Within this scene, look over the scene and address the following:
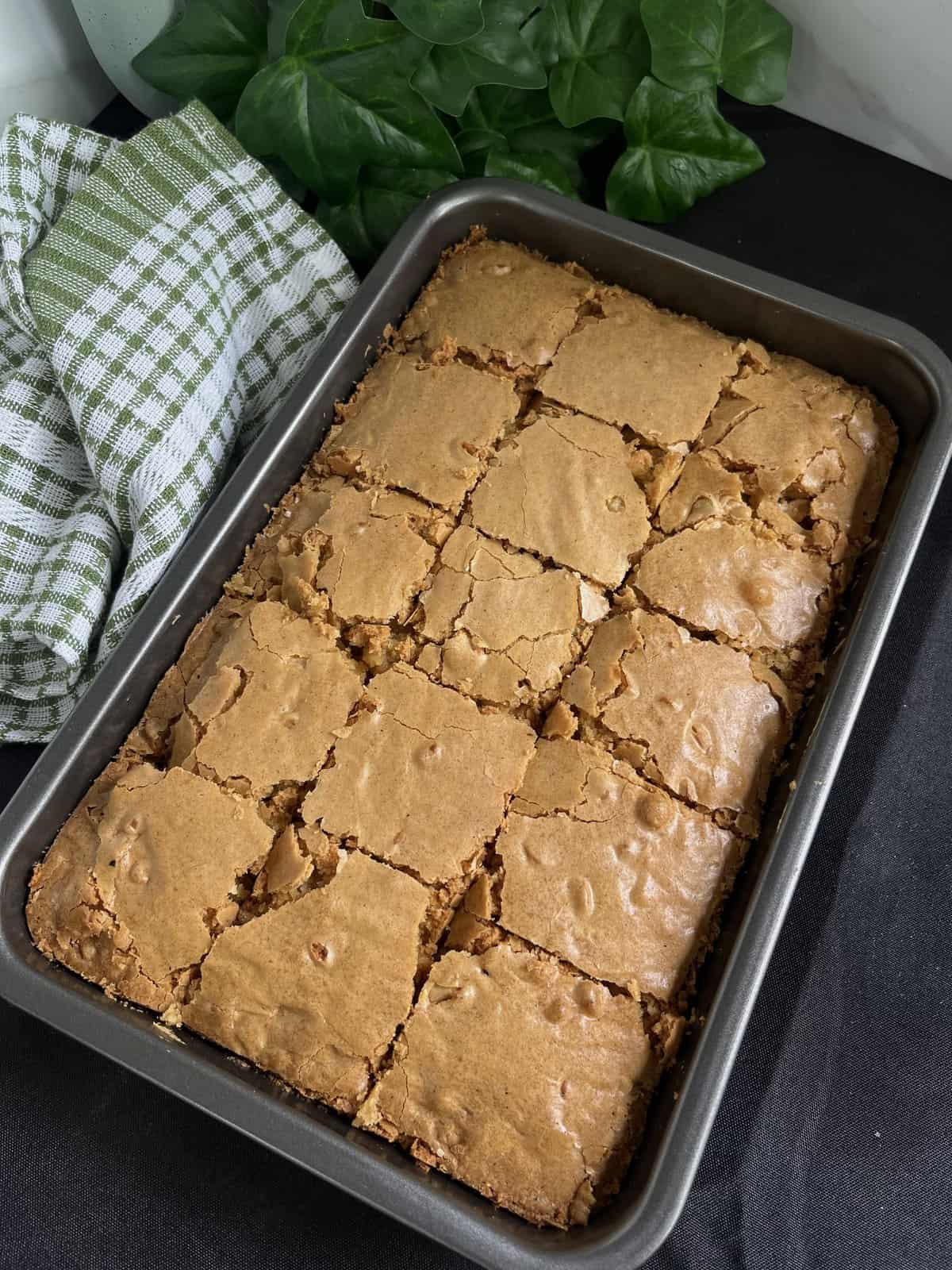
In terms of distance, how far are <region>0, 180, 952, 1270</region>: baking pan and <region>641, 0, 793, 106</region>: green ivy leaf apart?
0.85ft

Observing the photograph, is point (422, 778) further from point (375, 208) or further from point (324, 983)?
point (375, 208)

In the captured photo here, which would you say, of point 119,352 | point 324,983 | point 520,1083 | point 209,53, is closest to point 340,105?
point 209,53

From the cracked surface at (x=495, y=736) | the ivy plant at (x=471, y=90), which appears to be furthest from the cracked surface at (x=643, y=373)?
the ivy plant at (x=471, y=90)

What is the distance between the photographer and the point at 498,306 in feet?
5.57

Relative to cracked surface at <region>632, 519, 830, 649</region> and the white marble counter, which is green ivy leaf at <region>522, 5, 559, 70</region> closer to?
the white marble counter

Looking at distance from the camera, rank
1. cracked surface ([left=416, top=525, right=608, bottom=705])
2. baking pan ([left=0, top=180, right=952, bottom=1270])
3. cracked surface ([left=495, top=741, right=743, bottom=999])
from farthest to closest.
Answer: cracked surface ([left=416, top=525, right=608, bottom=705]), cracked surface ([left=495, top=741, right=743, bottom=999]), baking pan ([left=0, top=180, right=952, bottom=1270])

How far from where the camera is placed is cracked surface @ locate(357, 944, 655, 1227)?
1.31 metres

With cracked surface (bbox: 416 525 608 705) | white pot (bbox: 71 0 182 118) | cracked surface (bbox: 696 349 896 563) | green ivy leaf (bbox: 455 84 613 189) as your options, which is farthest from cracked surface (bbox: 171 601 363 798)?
white pot (bbox: 71 0 182 118)

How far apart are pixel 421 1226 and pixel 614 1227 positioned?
0.71 feet

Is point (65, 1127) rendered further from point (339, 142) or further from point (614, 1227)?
point (339, 142)

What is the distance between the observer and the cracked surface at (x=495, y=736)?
1359mm

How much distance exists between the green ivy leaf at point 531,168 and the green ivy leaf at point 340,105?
0.08 meters

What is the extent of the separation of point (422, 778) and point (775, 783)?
1.54ft

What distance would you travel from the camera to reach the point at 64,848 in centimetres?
144
